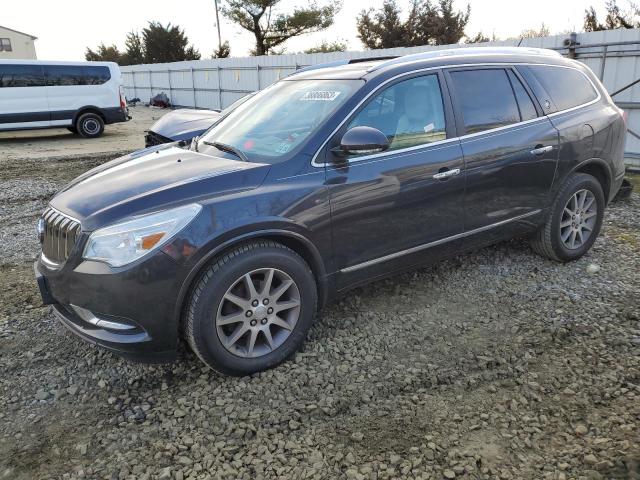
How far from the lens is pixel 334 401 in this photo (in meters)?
2.92

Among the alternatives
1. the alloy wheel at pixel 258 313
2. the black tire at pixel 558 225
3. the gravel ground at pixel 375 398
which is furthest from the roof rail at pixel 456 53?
the gravel ground at pixel 375 398

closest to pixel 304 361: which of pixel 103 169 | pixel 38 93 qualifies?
pixel 103 169

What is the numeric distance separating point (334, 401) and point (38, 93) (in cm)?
1483

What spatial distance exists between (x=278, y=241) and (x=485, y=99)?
2.04 metres

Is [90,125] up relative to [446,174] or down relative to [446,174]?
down

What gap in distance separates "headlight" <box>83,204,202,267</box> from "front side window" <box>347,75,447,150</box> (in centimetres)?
132

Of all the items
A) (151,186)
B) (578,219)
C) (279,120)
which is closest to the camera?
(151,186)

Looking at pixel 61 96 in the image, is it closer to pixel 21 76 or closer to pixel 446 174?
pixel 21 76

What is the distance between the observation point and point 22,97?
14273mm

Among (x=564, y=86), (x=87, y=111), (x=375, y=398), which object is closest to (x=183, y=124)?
(x=564, y=86)

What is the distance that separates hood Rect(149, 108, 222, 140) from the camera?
703cm

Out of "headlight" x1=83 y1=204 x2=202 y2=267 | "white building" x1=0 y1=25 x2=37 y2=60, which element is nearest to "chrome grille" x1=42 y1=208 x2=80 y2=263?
"headlight" x1=83 y1=204 x2=202 y2=267

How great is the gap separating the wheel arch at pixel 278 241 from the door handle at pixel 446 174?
1.05 meters

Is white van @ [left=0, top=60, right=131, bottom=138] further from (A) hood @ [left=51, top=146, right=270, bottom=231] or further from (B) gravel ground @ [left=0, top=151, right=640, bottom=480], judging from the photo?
(A) hood @ [left=51, top=146, right=270, bottom=231]
